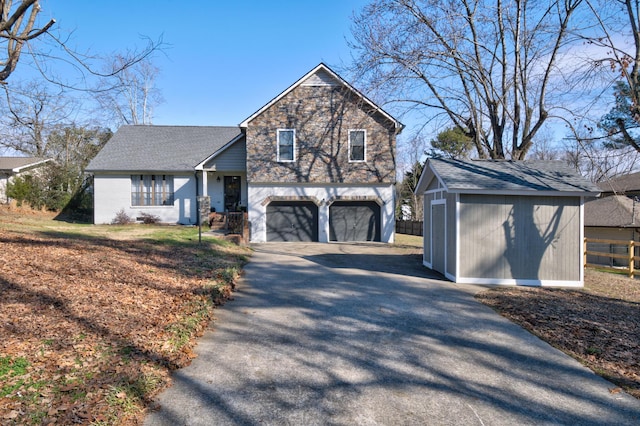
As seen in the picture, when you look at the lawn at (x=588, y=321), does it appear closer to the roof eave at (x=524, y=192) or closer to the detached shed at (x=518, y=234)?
the detached shed at (x=518, y=234)

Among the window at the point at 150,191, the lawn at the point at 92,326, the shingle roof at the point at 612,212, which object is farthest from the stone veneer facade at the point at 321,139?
the shingle roof at the point at 612,212

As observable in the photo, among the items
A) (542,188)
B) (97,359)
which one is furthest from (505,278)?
(97,359)

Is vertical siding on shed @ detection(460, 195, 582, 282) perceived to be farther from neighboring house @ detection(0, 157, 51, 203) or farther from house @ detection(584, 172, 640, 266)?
neighboring house @ detection(0, 157, 51, 203)

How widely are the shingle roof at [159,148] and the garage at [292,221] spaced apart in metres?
5.80

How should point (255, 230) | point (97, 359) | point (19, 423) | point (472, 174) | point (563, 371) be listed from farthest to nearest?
point (255, 230), point (472, 174), point (563, 371), point (97, 359), point (19, 423)

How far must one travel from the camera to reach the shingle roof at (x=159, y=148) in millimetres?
23359

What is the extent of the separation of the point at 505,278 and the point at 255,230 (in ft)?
42.0

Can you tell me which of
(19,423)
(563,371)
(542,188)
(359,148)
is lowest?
(563,371)

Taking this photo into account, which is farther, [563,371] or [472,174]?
[472,174]

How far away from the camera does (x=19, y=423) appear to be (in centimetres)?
328

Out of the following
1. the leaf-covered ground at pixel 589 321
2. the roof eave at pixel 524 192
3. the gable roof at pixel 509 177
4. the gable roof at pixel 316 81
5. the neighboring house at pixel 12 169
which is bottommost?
the leaf-covered ground at pixel 589 321

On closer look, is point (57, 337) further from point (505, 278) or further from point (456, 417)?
point (505, 278)

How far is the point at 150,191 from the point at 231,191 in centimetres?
443

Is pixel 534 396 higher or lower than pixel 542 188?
lower
